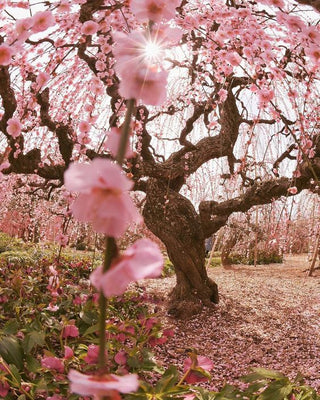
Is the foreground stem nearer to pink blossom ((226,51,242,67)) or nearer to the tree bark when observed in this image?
pink blossom ((226,51,242,67))

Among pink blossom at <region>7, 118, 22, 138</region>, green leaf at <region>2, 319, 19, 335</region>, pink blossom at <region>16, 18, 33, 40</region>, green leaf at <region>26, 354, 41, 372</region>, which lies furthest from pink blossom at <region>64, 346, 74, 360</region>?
pink blossom at <region>16, 18, 33, 40</region>

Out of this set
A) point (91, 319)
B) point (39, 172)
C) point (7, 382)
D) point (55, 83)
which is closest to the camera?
point (7, 382)

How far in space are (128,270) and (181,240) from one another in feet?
12.9

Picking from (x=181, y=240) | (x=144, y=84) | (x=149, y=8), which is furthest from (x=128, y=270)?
(x=181, y=240)

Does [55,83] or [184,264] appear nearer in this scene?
[55,83]

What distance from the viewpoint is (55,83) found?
3801 millimetres

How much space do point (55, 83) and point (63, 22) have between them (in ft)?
3.07

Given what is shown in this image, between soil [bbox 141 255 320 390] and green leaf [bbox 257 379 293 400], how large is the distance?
83 centimetres

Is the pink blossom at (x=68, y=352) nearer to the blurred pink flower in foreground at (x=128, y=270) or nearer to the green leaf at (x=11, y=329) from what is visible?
the green leaf at (x=11, y=329)

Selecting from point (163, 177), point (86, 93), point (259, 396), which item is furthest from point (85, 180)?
point (86, 93)

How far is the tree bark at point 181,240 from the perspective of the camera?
13.8ft

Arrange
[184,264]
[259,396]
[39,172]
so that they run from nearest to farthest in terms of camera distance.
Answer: [259,396] < [39,172] < [184,264]

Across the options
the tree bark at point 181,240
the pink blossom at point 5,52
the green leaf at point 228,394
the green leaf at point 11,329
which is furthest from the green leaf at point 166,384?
the tree bark at point 181,240

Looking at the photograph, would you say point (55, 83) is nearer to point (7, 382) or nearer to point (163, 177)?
point (163, 177)
